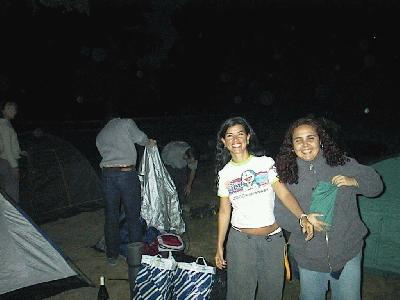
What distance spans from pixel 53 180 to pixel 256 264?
16.7ft

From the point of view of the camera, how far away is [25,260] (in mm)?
3930

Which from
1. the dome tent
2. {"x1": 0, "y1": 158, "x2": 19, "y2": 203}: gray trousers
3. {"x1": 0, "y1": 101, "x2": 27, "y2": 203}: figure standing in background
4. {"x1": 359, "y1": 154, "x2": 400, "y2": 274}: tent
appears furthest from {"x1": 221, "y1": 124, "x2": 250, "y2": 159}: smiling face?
the dome tent

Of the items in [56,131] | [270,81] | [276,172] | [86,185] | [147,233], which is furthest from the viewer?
[270,81]

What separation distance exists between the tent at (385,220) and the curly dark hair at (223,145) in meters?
2.07

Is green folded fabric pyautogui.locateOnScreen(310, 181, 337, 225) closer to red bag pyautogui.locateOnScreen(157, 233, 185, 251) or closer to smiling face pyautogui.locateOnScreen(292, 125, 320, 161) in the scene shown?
smiling face pyautogui.locateOnScreen(292, 125, 320, 161)

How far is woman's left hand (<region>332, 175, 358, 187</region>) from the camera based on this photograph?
2262 mm

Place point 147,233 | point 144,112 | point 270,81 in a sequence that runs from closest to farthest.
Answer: point 147,233
point 144,112
point 270,81

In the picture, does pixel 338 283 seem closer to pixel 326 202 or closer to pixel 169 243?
pixel 326 202

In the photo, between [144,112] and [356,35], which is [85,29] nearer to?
[144,112]

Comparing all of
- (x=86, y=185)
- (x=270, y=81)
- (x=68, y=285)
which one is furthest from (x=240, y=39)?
(x=68, y=285)

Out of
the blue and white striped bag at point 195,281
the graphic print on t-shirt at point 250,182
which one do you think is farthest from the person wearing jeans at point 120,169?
the graphic print on t-shirt at point 250,182

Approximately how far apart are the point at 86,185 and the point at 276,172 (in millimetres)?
5495

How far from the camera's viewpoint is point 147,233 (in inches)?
193

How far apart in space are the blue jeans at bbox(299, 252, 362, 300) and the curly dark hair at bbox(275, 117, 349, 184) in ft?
2.04
